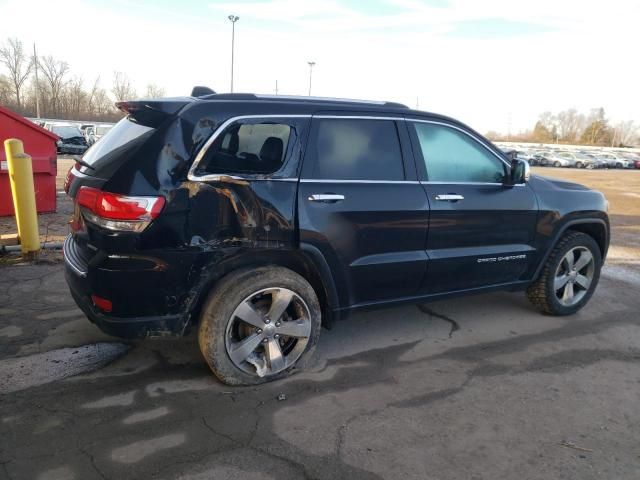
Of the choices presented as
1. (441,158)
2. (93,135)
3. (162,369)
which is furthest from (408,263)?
(93,135)

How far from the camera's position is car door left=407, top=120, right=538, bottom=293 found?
3934mm

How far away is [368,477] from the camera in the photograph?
2.55 meters

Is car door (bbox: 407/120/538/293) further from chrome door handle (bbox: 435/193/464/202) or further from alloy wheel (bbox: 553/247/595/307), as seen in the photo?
alloy wheel (bbox: 553/247/595/307)

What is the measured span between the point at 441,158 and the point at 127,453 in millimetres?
2944

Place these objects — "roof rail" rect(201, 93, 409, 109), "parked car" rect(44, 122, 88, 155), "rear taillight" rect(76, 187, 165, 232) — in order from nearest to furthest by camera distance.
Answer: "rear taillight" rect(76, 187, 165, 232)
"roof rail" rect(201, 93, 409, 109)
"parked car" rect(44, 122, 88, 155)

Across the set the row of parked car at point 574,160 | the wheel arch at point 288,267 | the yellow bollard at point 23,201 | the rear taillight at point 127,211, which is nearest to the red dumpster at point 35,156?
the yellow bollard at point 23,201

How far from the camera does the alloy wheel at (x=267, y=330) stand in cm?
330

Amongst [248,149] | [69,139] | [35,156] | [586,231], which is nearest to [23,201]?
[35,156]

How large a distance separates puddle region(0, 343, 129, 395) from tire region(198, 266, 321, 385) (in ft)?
3.02

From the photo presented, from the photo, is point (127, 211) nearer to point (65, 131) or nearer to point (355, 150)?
point (355, 150)

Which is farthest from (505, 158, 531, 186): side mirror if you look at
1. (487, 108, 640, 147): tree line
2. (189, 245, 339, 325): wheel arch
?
(487, 108, 640, 147): tree line

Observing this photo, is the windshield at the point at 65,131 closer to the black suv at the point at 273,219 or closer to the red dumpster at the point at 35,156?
the red dumpster at the point at 35,156

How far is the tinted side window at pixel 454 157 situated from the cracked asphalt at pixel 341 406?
136 cm

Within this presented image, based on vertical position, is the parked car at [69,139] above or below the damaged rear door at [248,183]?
below
